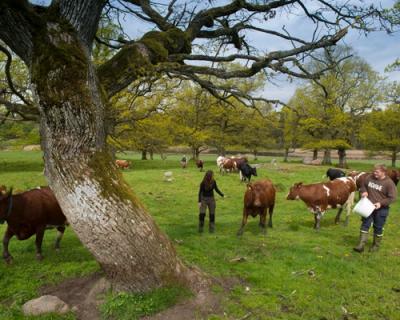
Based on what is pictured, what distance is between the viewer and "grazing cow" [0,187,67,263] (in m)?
7.47

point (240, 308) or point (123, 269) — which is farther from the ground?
point (123, 269)

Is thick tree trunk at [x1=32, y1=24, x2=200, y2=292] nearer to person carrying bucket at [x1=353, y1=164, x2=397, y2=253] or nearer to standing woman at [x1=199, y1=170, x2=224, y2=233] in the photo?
standing woman at [x1=199, y1=170, x2=224, y2=233]

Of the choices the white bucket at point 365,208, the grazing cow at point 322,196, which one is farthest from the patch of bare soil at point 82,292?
the grazing cow at point 322,196

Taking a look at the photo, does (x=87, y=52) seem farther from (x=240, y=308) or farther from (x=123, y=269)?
(x=240, y=308)

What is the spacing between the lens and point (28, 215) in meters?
7.78

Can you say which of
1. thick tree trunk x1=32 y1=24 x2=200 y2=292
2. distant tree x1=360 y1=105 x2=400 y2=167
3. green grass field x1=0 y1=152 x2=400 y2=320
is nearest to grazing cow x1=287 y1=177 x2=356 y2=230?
green grass field x1=0 y1=152 x2=400 y2=320

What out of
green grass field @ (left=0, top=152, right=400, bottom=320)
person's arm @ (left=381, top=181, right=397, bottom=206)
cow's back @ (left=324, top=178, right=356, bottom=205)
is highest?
person's arm @ (left=381, top=181, right=397, bottom=206)

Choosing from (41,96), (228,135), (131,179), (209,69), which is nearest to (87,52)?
(41,96)

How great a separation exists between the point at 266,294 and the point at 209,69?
4.06m

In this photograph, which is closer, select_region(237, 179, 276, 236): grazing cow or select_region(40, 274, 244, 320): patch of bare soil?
select_region(40, 274, 244, 320): patch of bare soil

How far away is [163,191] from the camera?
2005 cm

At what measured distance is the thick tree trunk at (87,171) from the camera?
5059 mm

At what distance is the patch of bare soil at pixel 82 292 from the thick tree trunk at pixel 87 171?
51cm

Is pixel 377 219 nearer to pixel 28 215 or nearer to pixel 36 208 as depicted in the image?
pixel 36 208
